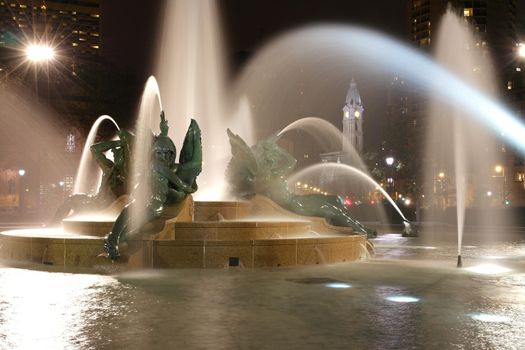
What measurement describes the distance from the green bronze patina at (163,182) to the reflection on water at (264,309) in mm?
1218

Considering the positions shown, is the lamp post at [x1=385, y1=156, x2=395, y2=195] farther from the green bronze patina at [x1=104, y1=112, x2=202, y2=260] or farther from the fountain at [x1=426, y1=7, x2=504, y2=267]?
the green bronze patina at [x1=104, y1=112, x2=202, y2=260]

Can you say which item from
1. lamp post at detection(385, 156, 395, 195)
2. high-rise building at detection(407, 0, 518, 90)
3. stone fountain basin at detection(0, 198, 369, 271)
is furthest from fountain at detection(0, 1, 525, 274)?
high-rise building at detection(407, 0, 518, 90)

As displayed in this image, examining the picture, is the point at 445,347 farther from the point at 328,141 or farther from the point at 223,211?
the point at 328,141

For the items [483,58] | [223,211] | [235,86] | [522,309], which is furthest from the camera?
[483,58]

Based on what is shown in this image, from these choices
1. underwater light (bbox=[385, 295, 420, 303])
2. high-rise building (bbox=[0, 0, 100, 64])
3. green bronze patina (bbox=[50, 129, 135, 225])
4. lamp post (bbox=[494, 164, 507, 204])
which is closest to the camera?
underwater light (bbox=[385, 295, 420, 303])

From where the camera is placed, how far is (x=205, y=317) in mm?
8094

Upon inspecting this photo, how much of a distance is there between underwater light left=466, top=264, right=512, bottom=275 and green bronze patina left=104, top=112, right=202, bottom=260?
22.6 ft

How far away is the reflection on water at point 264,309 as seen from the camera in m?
6.87

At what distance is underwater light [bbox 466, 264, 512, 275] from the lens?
45.1 feet

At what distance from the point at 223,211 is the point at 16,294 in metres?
8.26

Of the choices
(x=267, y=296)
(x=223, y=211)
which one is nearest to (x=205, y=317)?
(x=267, y=296)

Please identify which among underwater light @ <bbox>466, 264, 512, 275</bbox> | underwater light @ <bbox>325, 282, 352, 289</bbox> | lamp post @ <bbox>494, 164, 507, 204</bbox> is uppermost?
lamp post @ <bbox>494, 164, 507, 204</bbox>

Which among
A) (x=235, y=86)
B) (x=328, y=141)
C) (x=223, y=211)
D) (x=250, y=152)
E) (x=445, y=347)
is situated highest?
(x=328, y=141)

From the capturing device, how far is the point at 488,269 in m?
14.4
